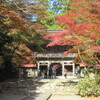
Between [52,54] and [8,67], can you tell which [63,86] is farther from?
[52,54]

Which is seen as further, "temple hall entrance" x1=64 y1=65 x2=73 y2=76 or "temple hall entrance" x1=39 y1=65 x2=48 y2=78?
"temple hall entrance" x1=64 y1=65 x2=73 y2=76

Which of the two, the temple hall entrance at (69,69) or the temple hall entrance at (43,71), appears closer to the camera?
the temple hall entrance at (43,71)

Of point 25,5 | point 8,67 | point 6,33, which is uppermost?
point 25,5

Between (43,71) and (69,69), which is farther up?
(69,69)

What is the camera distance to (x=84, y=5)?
15.8 meters

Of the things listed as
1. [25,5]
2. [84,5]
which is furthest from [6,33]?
[84,5]

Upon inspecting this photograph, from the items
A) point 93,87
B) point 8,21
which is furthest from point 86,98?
point 8,21

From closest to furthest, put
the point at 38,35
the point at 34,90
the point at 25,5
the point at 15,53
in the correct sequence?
the point at 25,5 → the point at 34,90 → the point at 15,53 → the point at 38,35

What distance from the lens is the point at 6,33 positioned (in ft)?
39.1

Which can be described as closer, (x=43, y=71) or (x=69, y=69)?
(x=43, y=71)

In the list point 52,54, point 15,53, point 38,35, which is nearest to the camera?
point 15,53

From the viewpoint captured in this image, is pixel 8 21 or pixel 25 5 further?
pixel 25 5

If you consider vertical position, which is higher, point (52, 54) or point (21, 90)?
point (52, 54)

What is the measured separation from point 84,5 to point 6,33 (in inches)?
311
